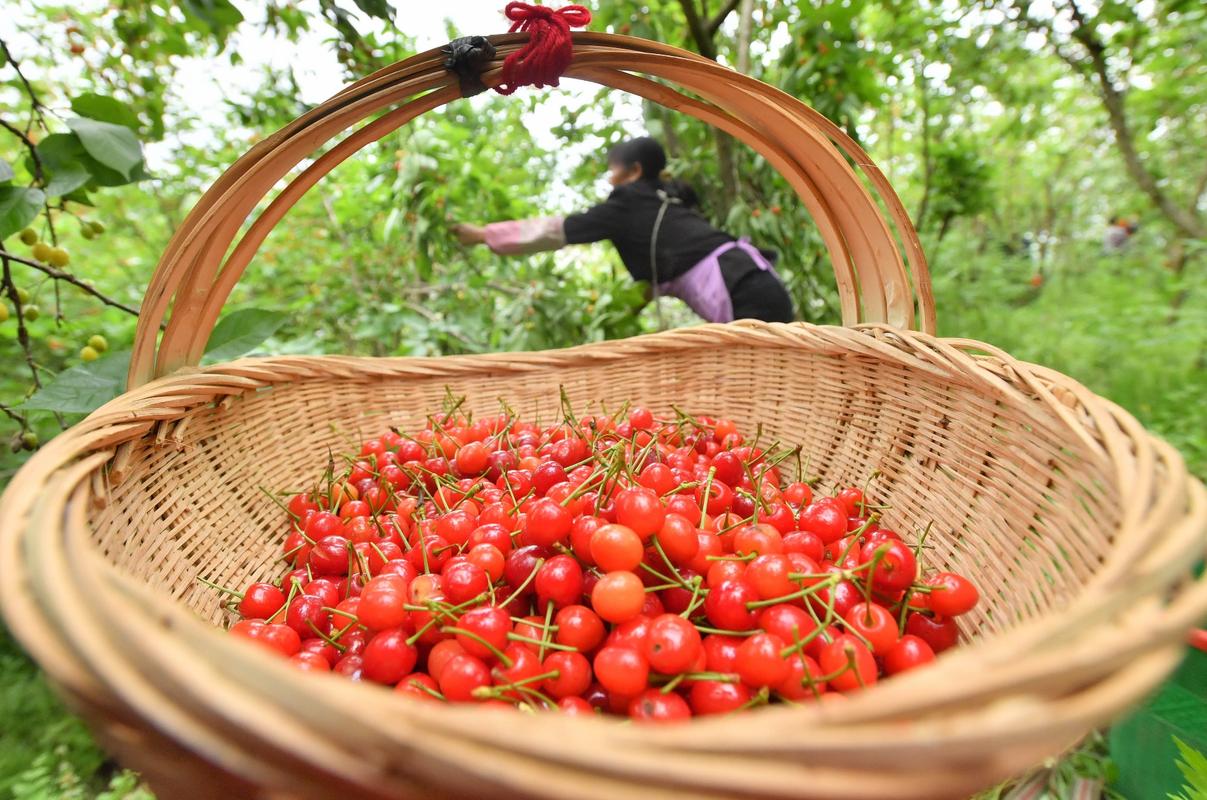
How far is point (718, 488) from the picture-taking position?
0.87 meters

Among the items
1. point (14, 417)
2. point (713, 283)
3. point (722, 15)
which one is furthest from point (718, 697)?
point (722, 15)

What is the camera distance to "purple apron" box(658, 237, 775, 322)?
2043mm

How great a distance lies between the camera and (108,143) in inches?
35.3

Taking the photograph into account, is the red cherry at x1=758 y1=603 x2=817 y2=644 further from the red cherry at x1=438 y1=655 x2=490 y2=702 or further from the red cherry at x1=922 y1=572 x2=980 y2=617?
the red cherry at x1=438 y1=655 x2=490 y2=702

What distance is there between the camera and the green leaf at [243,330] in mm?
941

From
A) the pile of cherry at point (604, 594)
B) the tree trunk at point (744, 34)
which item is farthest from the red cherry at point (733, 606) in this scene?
the tree trunk at point (744, 34)

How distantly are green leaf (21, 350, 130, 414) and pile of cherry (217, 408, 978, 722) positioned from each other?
0.28 metres

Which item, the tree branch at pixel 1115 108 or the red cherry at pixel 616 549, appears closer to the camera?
the red cherry at pixel 616 549

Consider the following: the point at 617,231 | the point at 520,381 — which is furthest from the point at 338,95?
the point at 617,231

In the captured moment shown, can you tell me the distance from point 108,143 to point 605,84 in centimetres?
71

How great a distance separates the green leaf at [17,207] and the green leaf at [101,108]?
191 millimetres

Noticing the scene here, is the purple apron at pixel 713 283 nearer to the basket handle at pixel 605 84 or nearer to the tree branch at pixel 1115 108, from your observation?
the basket handle at pixel 605 84

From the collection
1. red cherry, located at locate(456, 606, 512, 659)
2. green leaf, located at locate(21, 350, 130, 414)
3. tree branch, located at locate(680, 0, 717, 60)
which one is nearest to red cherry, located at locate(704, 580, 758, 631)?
red cherry, located at locate(456, 606, 512, 659)

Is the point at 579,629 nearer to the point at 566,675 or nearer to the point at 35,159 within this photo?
the point at 566,675
